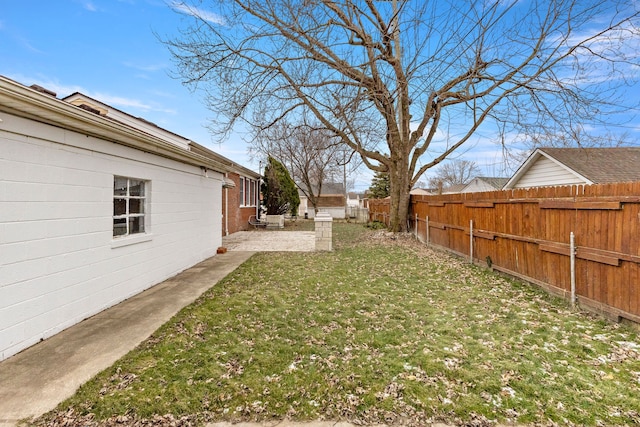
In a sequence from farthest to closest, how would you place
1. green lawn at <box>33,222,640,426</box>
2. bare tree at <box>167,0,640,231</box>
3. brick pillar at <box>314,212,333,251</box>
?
1. brick pillar at <box>314,212,333,251</box>
2. bare tree at <box>167,0,640,231</box>
3. green lawn at <box>33,222,640,426</box>

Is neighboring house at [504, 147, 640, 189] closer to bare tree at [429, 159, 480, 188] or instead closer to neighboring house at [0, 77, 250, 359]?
neighboring house at [0, 77, 250, 359]

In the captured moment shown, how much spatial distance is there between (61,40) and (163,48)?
8.02 ft

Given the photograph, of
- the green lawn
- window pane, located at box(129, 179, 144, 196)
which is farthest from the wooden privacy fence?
window pane, located at box(129, 179, 144, 196)

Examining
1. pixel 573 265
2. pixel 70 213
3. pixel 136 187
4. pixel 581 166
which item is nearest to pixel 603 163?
pixel 581 166

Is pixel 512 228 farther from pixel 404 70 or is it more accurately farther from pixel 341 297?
pixel 404 70

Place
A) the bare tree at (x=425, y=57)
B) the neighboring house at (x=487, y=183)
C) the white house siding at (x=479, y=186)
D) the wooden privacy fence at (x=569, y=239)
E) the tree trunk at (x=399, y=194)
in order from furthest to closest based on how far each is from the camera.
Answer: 1. the white house siding at (x=479, y=186)
2. the neighboring house at (x=487, y=183)
3. the tree trunk at (x=399, y=194)
4. the bare tree at (x=425, y=57)
5. the wooden privacy fence at (x=569, y=239)

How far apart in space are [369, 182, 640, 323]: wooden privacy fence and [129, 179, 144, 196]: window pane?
284 inches

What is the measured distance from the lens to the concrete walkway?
8.26ft

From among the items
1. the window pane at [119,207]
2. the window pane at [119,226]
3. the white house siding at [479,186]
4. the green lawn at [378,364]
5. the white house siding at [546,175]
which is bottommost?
the green lawn at [378,364]

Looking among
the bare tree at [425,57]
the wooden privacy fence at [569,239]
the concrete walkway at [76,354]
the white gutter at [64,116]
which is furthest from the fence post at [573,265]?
the white gutter at [64,116]

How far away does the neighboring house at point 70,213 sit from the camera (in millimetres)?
3244

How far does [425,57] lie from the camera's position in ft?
23.9

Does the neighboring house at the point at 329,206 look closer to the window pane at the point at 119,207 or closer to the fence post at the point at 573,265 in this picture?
the window pane at the point at 119,207

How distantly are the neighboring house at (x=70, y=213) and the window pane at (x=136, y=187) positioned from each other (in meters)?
0.02
